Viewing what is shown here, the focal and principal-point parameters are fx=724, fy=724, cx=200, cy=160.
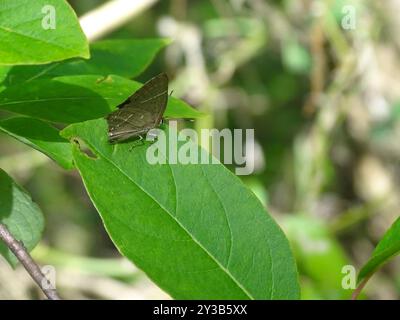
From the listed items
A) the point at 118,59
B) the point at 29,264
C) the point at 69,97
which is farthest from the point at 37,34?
the point at 118,59

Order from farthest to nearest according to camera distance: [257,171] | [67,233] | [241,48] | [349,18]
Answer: [67,233], [257,171], [241,48], [349,18]

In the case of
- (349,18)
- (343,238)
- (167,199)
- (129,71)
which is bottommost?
(343,238)

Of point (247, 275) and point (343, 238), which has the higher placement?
point (247, 275)

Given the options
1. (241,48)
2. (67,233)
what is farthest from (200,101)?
(67,233)

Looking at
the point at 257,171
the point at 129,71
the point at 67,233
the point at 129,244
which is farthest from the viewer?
the point at 67,233

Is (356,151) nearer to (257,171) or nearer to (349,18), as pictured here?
(257,171)

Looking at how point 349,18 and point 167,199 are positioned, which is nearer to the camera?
point 167,199
